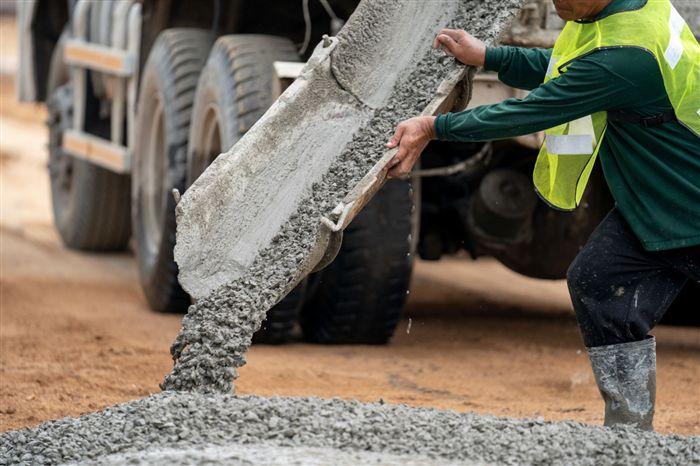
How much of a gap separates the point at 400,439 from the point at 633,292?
38.0 inches

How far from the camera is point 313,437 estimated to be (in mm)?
3934

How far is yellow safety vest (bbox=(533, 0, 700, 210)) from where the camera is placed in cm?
418

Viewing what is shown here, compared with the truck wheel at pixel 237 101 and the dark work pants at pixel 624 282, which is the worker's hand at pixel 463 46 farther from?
the truck wheel at pixel 237 101

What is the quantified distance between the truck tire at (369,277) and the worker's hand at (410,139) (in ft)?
6.41

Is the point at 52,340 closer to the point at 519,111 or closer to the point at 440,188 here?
the point at 440,188

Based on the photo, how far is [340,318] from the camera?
272 inches

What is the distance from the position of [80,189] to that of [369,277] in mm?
3951

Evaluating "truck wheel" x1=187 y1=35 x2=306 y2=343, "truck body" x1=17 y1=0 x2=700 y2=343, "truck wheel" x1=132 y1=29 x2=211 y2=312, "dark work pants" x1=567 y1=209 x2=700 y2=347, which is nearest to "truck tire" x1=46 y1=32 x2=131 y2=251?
"truck body" x1=17 y1=0 x2=700 y2=343

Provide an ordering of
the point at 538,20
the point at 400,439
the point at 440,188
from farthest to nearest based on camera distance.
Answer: the point at 440,188, the point at 538,20, the point at 400,439

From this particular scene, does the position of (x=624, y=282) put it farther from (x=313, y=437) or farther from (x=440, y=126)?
(x=313, y=437)

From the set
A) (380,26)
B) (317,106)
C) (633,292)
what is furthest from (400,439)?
(380,26)

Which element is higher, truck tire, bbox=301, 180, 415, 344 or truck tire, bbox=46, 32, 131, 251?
truck tire, bbox=301, 180, 415, 344

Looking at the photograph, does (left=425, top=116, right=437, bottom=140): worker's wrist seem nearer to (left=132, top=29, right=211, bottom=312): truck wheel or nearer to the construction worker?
the construction worker

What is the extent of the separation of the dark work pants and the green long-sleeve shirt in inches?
3.4
